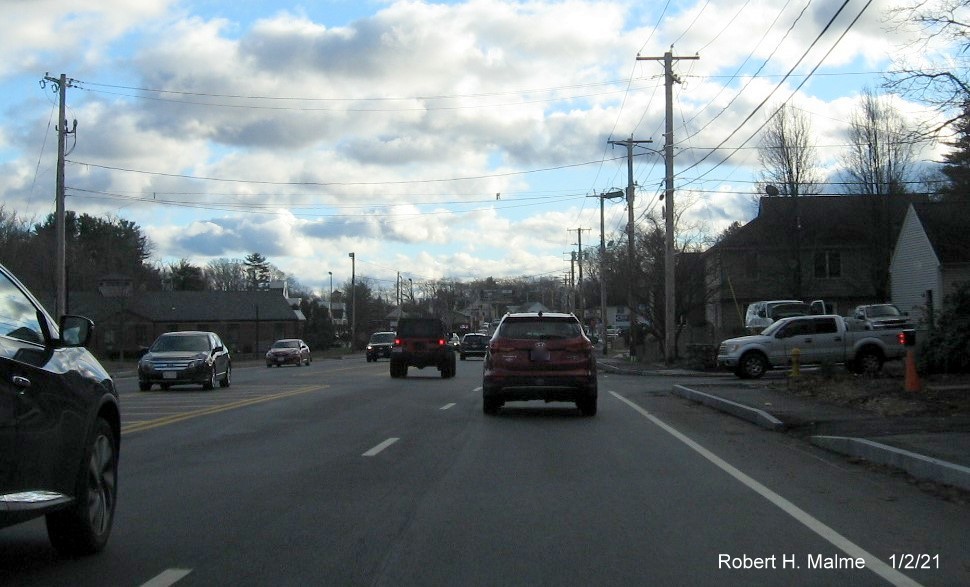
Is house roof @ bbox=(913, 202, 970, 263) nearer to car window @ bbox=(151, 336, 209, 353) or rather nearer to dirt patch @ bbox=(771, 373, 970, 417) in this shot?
dirt patch @ bbox=(771, 373, 970, 417)

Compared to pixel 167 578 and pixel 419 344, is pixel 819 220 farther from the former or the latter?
pixel 167 578

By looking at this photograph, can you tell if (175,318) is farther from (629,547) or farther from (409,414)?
(629,547)

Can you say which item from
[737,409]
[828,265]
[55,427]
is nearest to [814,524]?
[55,427]

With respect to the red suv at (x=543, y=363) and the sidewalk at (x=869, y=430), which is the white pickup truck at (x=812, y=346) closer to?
the sidewalk at (x=869, y=430)

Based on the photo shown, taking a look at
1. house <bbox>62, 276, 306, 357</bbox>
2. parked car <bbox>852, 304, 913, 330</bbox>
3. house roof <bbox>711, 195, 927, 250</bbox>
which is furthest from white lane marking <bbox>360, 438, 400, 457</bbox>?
house <bbox>62, 276, 306, 357</bbox>

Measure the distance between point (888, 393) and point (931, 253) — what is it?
26390 millimetres

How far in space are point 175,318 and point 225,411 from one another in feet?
249

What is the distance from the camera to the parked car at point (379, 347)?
55656 millimetres

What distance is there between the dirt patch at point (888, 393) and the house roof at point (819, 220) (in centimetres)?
2905

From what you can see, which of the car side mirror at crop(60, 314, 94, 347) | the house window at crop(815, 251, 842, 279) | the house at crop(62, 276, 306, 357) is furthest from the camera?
the house at crop(62, 276, 306, 357)

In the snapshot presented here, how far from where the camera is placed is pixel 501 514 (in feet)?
26.7

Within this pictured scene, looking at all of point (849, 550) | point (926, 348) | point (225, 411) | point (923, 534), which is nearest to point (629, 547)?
point (849, 550)

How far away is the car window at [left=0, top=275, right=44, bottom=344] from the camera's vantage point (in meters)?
5.68

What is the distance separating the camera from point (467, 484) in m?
9.69
